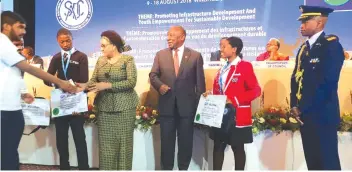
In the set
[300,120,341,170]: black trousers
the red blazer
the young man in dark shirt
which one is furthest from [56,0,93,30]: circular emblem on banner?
[300,120,341,170]: black trousers

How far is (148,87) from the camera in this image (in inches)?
183

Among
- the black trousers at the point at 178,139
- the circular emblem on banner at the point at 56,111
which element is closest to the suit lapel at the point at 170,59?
the black trousers at the point at 178,139

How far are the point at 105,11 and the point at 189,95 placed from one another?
1947mm

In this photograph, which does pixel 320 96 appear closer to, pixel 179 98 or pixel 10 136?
pixel 179 98

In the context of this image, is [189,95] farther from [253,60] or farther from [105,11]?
[105,11]

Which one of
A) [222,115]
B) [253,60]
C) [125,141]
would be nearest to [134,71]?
[125,141]

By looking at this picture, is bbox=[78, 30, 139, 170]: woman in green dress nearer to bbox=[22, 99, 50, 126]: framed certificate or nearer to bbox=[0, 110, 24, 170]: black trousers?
bbox=[22, 99, 50, 126]: framed certificate

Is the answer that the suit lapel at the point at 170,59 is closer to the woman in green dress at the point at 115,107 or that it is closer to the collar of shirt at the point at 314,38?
the woman in green dress at the point at 115,107

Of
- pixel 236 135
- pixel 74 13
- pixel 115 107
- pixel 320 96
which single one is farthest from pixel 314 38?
pixel 74 13

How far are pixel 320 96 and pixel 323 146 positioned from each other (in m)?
0.34

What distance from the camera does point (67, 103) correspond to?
3600 millimetres

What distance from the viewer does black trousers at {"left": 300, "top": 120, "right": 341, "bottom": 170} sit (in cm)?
271

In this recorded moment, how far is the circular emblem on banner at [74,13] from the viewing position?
201 inches

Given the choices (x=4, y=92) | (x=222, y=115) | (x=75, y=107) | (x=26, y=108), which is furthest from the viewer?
(x=26, y=108)
